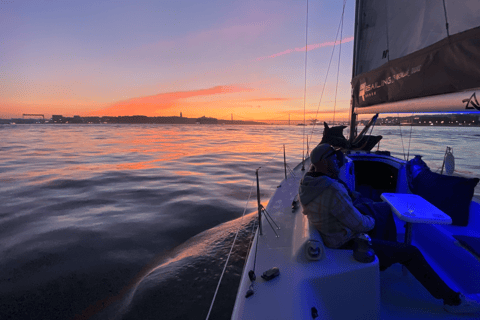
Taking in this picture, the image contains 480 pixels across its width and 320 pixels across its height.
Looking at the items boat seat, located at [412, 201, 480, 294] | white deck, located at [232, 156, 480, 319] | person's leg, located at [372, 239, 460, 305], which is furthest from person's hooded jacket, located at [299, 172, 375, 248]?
boat seat, located at [412, 201, 480, 294]

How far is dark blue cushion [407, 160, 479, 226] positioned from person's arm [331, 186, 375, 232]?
5.43 feet

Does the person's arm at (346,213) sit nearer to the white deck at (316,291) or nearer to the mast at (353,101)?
the white deck at (316,291)

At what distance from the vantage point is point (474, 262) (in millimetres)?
2178

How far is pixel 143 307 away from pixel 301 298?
2.40 m

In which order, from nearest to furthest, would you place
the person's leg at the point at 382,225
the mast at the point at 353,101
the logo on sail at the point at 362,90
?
the person's leg at the point at 382,225 → the logo on sail at the point at 362,90 → the mast at the point at 353,101

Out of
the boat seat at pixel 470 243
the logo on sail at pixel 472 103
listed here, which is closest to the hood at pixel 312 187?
the logo on sail at pixel 472 103

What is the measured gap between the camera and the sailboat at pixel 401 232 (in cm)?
153

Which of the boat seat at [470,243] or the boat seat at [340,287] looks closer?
the boat seat at [340,287]

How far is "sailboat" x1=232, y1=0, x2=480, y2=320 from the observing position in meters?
1.53

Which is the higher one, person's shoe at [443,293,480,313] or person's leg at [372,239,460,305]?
person's leg at [372,239,460,305]

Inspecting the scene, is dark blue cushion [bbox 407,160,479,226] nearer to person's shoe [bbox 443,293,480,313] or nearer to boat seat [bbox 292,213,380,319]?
person's shoe [bbox 443,293,480,313]

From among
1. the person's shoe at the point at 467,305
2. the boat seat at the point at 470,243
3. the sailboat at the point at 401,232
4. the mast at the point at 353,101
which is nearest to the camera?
the sailboat at the point at 401,232

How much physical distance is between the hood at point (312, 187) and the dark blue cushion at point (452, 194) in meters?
1.97

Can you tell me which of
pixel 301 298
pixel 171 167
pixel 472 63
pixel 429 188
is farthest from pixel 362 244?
pixel 171 167
